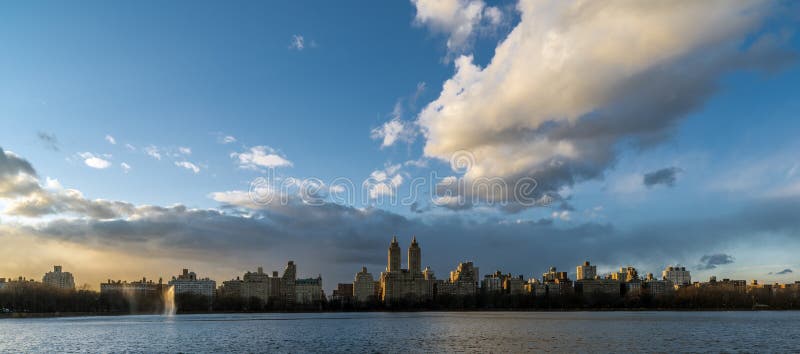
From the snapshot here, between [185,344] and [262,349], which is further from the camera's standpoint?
[185,344]

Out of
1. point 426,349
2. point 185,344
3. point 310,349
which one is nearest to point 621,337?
point 426,349

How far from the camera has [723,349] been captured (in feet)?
261

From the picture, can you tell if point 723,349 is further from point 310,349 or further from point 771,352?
point 310,349

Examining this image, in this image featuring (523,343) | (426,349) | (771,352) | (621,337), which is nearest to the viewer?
(771,352)

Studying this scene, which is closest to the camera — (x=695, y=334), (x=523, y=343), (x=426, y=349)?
(x=426, y=349)

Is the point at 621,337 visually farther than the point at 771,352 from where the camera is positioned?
Yes

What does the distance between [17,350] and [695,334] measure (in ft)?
321

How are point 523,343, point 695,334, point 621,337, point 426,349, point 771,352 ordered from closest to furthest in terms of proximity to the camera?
point 771,352, point 426,349, point 523,343, point 621,337, point 695,334

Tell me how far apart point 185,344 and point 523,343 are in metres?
46.6

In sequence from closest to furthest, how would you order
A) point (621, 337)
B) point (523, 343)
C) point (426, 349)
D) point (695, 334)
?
point (426, 349) < point (523, 343) < point (621, 337) < point (695, 334)

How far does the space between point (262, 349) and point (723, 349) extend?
182 feet

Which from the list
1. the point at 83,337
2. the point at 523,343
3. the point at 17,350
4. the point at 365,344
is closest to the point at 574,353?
the point at 523,343

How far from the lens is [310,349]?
83688 mm

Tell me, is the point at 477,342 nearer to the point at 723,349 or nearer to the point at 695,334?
the point at 723,349
